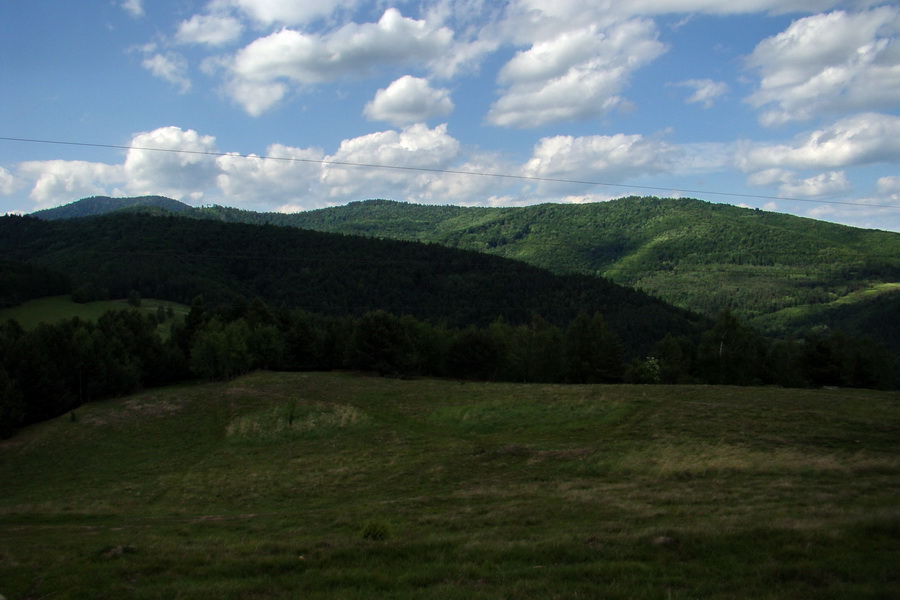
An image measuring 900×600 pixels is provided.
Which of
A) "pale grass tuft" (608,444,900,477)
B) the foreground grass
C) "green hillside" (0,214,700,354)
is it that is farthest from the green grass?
"pale grass tuft" (608,444,900,477)

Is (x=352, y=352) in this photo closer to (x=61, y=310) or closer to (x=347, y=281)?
(x=61, y=310)

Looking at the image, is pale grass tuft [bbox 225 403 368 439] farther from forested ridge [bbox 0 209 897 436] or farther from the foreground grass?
forested ridge [bbox 0 209 897 436]

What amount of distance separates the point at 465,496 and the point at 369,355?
51.1 meters

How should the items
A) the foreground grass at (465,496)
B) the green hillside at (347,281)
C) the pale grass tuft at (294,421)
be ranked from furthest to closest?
the green hillside at (347,281) → the pale grass tuft at (294,421) → the foreground grass at (465,496)

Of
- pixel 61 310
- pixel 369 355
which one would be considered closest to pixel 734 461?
pixel 369 355

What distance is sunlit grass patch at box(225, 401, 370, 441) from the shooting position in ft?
132

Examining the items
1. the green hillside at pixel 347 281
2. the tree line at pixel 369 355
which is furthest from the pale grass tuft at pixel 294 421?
the green hillside at pixel 347 281

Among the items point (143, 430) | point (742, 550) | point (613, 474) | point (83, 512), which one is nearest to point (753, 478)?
point (613, 474)

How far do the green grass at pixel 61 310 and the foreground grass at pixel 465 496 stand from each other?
7433 cm

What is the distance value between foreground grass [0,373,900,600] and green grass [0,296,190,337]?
2926 inches

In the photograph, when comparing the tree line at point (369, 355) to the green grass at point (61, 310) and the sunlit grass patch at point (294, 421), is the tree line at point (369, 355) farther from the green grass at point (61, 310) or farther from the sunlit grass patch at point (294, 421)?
the green grass at point (61, 310)

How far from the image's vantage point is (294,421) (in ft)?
139

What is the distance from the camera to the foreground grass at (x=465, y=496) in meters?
9.48

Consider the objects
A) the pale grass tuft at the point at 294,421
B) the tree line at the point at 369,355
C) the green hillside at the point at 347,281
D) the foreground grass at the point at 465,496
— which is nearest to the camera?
the foreground grass at the point at 465,496
